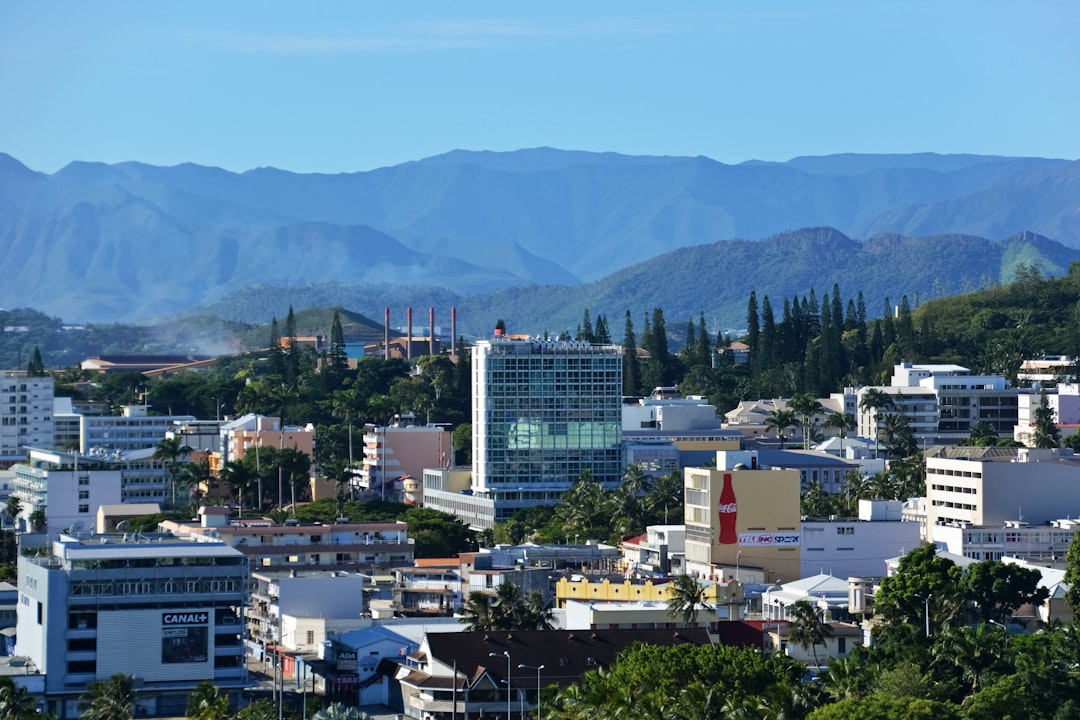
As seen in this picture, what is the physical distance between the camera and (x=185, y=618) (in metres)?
83.8

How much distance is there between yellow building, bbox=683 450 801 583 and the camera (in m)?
106

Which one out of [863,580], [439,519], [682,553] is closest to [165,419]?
[439,519]

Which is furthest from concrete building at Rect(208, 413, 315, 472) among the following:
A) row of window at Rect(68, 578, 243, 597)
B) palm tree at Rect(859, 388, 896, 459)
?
row of window at Rect(68, 578, 243, 597)

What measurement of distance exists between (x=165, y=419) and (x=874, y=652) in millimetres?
110346

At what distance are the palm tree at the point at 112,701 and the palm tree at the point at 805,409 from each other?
97.4m

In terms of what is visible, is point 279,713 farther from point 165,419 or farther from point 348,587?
point 165,419

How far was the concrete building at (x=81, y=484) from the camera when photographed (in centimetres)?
14225

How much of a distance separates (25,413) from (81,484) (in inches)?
1606

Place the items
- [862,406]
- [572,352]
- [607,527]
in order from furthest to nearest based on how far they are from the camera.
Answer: [862,406]
[572,352]
[607,527]

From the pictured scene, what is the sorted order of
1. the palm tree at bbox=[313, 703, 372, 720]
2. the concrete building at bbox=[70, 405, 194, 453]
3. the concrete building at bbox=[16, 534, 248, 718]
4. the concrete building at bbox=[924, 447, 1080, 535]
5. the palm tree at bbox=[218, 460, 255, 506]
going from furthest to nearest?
the concrete building at bbox=[70, 405, 194, 453], the palm tree at bbox=[218, 460, 255, 506], the concrete building at bbox=[924, 447, 1080, 535], the concrete building at bbox=[16, 534, 248, 718], the palm tree at bbox=[313, 703, 372, 720]

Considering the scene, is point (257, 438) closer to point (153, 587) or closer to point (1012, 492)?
point (1012, 492)

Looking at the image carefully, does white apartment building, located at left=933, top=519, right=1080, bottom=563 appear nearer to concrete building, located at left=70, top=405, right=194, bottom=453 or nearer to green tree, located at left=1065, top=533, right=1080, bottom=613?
green tree, located at left=1065, top=533, right=1080, bottom=613

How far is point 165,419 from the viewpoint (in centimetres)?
17925

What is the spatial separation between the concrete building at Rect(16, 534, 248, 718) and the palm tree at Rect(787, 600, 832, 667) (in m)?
18.8
